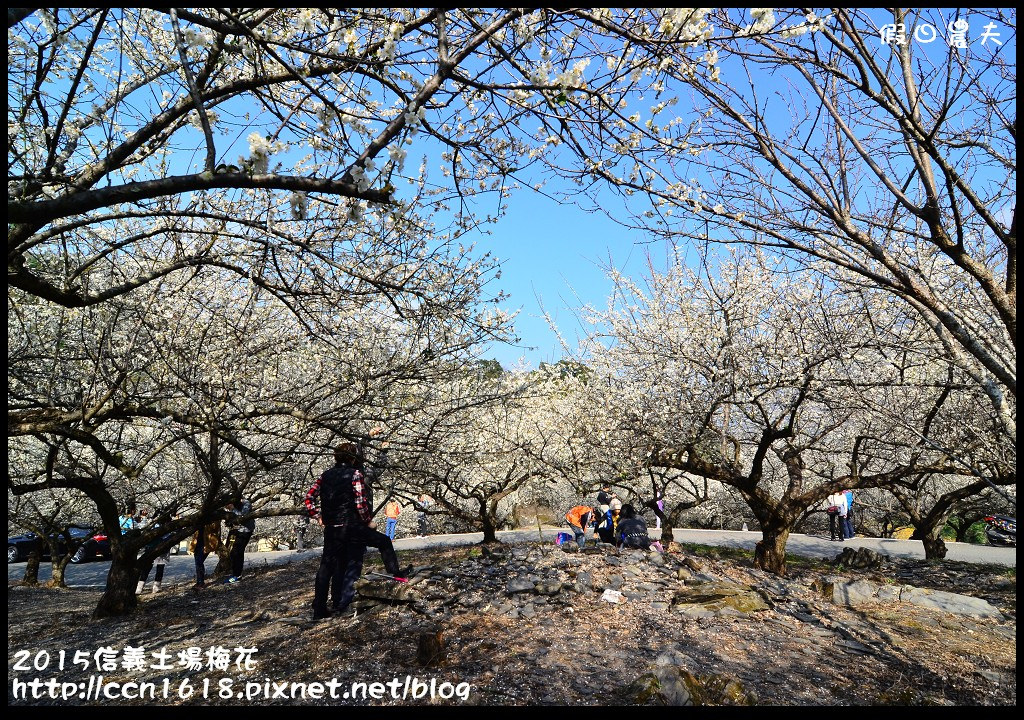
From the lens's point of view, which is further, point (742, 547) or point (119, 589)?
point (742, 547)

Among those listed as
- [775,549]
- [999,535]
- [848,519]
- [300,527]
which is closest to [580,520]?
[775,549]

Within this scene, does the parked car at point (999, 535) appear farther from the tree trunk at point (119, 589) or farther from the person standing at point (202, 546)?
the tree trunk at point (119, 589)

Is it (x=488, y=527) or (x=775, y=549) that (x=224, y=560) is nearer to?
(x=488, y=527)

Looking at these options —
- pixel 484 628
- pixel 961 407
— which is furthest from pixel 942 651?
pixel 961 407

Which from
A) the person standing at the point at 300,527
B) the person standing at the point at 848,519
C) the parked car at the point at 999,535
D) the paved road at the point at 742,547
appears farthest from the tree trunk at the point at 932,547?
the person standing at the point at 300,527

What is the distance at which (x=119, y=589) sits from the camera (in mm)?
7754

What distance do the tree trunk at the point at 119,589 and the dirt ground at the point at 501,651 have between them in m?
0.28

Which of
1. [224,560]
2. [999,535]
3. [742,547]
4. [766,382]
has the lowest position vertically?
[742,547]

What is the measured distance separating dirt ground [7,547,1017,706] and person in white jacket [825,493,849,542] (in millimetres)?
8357

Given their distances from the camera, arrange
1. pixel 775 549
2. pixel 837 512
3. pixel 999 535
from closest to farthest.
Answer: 1. pixel 775 549
2. pixel 999 535
3. pixel 837 512

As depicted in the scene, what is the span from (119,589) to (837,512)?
56.6 feet

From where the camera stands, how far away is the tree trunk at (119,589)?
25.1 feet

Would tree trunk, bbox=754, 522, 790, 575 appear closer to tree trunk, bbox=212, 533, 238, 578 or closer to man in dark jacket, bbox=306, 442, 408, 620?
man in dark jacket, bbox=306, 442, 408, 620
